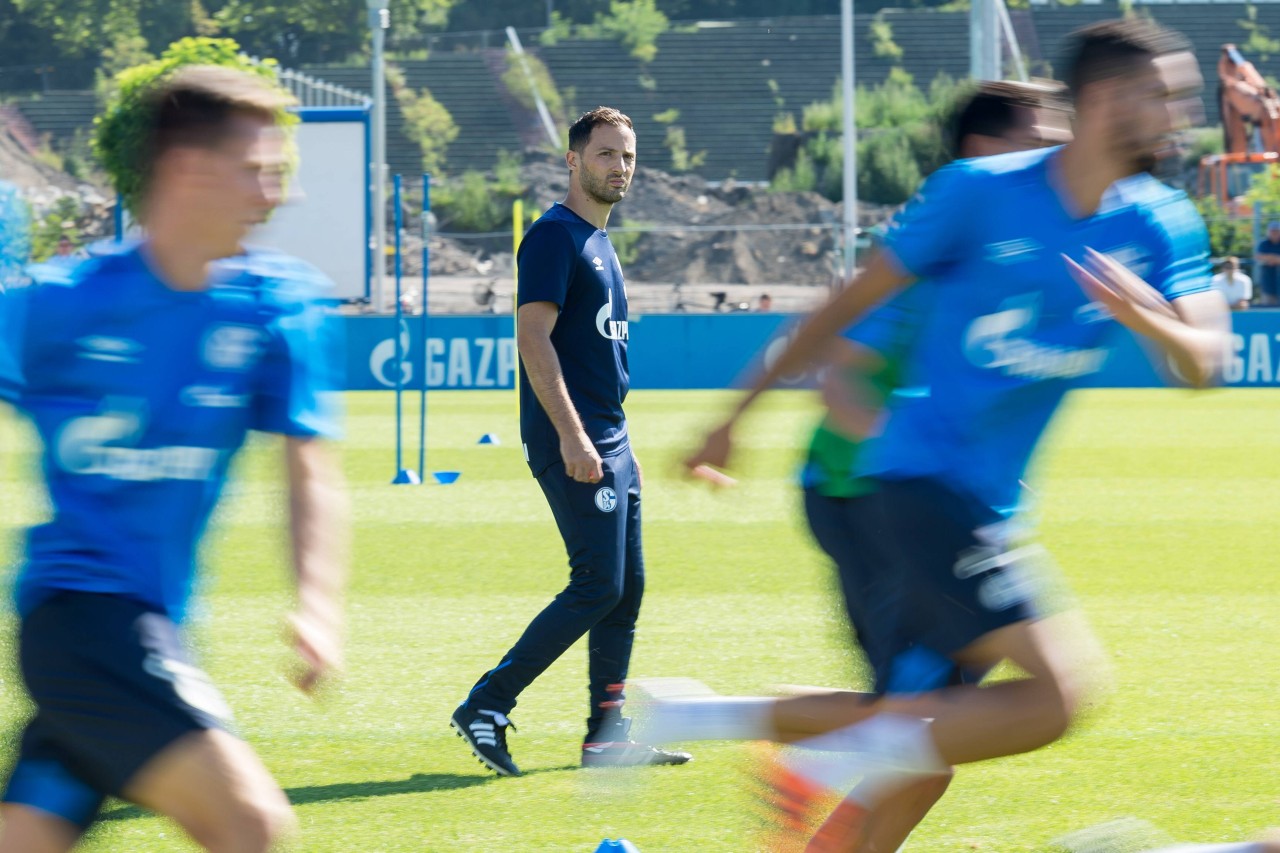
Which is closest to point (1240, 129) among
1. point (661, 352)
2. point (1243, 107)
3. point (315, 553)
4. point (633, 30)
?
point (1243, 107)

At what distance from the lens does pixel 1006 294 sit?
3.56 metres

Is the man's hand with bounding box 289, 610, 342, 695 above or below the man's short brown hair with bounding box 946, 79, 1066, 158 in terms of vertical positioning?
below

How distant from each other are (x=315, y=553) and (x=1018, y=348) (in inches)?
55.4

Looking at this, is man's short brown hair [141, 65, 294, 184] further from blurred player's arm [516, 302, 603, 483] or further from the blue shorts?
blurred player's arm [516, 302, 603, 483]

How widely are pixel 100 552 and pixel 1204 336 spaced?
207cm

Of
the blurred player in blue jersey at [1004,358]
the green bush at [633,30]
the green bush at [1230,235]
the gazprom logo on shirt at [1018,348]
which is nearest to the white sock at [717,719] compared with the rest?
the blurred player in blue jersey at [1004,358]

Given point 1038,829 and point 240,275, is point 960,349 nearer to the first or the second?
point 240,275

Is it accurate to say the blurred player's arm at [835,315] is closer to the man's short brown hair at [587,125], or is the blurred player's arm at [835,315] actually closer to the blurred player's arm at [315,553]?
the blurred player's arm at [315,553]

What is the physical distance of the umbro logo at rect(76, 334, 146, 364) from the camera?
3.05 meters

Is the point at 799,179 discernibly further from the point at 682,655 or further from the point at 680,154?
the point at 682,655

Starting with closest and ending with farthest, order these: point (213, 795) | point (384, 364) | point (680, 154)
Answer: point (213, 795), point (384, 364), point (680, 154)

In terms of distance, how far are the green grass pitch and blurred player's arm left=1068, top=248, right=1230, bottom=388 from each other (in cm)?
119

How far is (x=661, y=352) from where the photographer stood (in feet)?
91.9

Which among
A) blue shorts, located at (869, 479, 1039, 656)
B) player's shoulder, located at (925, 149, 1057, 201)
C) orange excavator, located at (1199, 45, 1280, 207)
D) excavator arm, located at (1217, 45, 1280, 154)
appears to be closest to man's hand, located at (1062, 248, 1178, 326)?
player's shoulder, located at (925, 149, 1057, 201)
